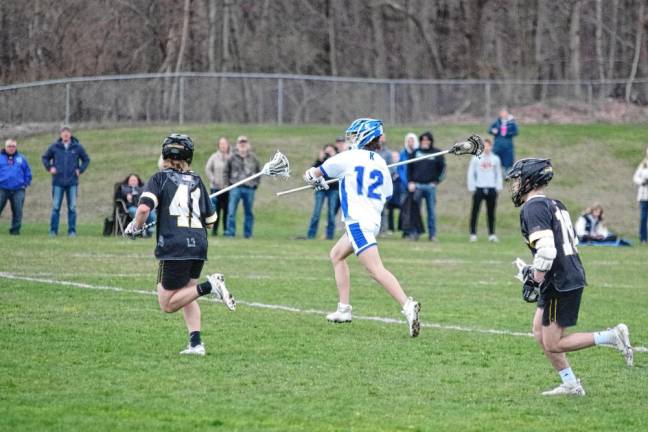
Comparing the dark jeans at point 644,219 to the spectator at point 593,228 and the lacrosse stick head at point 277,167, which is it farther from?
the lacrosse stick head at point 277,167

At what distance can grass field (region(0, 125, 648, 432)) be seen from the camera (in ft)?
25.2

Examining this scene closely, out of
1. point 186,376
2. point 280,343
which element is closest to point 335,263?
point 280,343

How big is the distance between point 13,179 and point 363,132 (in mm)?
13468

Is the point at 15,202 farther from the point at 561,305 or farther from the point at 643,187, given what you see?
the point at 561,305

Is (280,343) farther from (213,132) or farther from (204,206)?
(213,132)

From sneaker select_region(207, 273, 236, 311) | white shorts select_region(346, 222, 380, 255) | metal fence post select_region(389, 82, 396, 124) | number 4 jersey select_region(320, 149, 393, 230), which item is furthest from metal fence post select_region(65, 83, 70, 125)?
sneaker select_region(207, 273, 236, 311)

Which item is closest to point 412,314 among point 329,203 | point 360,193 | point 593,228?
point 360,193

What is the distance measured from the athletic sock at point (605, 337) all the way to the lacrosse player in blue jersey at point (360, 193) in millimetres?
2891

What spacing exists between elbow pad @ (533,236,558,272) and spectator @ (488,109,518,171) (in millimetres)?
21140

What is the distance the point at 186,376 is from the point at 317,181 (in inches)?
135

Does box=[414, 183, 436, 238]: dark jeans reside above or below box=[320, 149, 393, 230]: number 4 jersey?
below

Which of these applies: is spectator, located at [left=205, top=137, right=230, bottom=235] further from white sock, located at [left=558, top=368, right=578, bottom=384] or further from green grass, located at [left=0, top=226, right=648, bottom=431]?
white sock, located at [left=558, top=368, right=578, bottom=384]

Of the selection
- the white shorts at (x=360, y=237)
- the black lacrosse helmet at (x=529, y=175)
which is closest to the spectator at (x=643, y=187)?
the white shorts at (x=360, y=237)

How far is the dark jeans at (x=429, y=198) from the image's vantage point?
2462 centimetres
